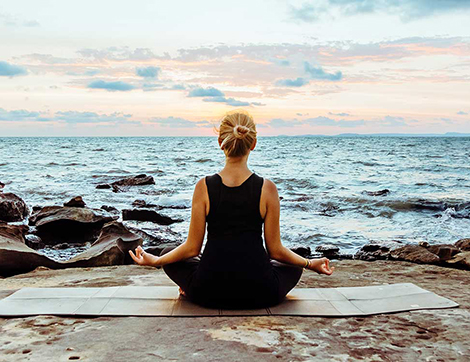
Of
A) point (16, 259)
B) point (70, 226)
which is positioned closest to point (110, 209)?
point (70, 226)

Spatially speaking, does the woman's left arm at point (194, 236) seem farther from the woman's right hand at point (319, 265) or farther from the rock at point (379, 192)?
the rock at point (379, 192)

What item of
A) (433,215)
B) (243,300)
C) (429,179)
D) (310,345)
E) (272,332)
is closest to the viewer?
(310,345)

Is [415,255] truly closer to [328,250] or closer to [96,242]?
[328,250]

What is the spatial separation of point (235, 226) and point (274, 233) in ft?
1.19

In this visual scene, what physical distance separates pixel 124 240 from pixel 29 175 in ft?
67.6

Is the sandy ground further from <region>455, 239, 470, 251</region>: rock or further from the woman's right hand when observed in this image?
<region>455, 239, 470, 251</region>: rock

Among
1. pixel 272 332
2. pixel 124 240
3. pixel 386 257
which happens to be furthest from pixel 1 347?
pixel 386 257

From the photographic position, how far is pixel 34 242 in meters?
9.35

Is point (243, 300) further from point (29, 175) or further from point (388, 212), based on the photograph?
point (29, 175)

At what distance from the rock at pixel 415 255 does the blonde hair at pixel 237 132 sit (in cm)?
461

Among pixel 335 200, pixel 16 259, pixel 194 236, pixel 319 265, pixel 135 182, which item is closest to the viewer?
pixel 194 236

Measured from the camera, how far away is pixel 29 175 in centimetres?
2555

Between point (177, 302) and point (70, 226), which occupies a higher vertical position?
point (177, 302)

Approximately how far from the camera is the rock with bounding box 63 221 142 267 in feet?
21.6
